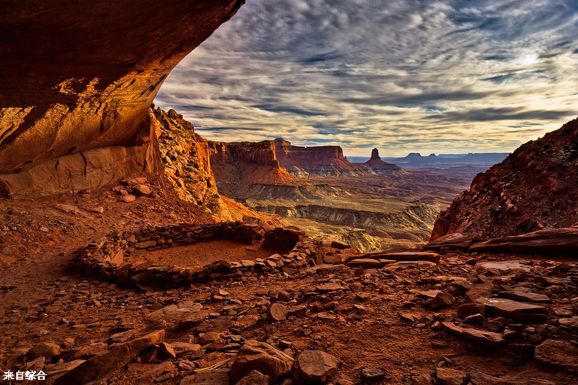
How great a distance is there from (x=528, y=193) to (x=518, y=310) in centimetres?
1319

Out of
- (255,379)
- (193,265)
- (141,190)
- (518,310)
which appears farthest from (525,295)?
(141,190)

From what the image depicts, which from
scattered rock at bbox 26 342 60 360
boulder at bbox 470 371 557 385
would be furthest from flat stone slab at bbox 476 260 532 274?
scattered rock at bbox 26 342 60 360

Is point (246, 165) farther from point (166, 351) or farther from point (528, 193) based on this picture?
point (166, 351)

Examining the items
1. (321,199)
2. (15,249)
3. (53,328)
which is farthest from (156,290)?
(321,199)

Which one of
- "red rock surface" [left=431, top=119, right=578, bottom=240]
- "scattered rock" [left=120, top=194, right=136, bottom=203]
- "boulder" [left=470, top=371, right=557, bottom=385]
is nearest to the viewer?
"boulder" [left=470, top=371, right=557, bottom=385]

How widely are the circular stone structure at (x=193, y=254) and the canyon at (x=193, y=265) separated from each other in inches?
2.5

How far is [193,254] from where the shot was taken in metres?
11.6

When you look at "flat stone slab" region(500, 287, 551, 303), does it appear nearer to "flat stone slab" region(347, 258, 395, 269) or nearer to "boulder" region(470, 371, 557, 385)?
"boulder" region(470, 371, 557, 385)

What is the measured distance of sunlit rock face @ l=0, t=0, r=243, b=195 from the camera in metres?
8.28

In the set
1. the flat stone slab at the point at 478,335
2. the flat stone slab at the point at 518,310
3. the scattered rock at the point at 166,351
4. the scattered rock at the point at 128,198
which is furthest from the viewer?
the scattered rock at the point at 128,198

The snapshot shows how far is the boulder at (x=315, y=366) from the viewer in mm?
3047

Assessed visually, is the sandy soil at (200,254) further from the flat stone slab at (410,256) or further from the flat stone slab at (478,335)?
the flat stone slab at (478,335)

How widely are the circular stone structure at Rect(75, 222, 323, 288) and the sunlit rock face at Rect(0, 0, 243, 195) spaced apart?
6.29m

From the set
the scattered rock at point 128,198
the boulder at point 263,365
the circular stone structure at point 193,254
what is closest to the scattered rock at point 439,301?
the boulder at point 263,365
